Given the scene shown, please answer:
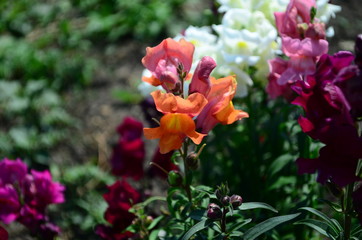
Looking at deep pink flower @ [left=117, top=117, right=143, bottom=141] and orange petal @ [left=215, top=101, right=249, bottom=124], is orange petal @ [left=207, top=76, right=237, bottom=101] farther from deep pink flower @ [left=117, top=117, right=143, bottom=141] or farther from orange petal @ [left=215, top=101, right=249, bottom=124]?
deep pink flower @ [left=117, top=117, right=143, bottom=141]

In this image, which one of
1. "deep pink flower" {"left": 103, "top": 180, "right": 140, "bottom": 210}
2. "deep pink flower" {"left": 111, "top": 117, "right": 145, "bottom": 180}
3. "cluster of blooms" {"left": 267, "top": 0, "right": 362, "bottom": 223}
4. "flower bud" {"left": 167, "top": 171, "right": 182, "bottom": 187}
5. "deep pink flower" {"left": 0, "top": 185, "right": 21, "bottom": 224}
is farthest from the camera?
"deep pink flower" {"left": 111, "top": 117, "right": 145, "bottom": 180}

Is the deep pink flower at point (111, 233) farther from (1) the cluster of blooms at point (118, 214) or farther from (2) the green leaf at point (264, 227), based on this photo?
(2) the green leaf at point (264, 227)

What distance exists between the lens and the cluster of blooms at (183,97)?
56.7 inches

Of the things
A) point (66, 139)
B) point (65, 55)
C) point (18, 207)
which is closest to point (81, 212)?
point (66, 139)

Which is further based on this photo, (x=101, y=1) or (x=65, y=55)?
(x=101, y=1)

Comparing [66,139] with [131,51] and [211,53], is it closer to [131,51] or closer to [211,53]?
[131,51]

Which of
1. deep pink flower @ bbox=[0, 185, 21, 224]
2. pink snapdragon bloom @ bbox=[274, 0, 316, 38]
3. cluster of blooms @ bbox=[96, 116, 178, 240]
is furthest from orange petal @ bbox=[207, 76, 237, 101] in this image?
deep pink flower @ bbox=[0, 185, 21, 224]

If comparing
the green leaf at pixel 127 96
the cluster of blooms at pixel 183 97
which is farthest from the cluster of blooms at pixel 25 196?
the green leaf at pixel 127 96

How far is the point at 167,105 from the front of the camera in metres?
1.44

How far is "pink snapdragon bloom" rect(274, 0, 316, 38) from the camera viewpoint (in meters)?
1.75

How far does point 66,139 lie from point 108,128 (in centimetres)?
27

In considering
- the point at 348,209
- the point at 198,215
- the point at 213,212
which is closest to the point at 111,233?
the point at 198,215

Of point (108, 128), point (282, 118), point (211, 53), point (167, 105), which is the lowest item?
point (108, 128)

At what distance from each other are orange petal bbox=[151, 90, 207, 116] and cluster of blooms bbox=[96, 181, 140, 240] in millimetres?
606
